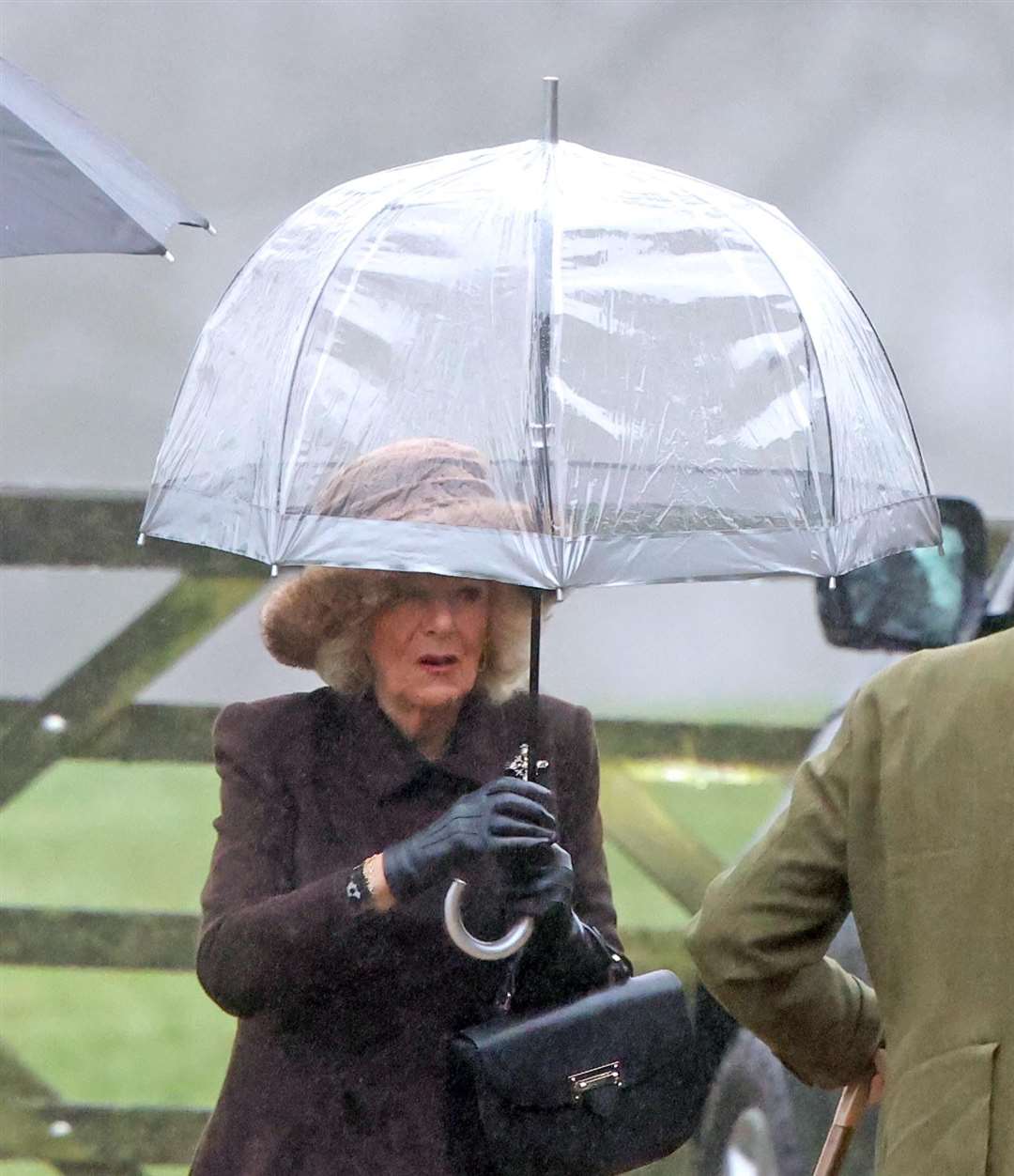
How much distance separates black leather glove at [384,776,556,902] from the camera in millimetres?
2225

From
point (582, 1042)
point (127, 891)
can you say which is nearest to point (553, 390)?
point (582, 1042)

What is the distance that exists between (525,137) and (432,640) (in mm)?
2477

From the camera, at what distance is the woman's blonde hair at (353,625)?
8.20ft

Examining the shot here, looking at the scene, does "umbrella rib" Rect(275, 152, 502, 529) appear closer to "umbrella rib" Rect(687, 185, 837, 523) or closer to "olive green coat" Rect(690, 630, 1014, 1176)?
"umbrella rib" Rect(687, 185, 837, 523)

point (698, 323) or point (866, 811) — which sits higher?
point (698, 323)

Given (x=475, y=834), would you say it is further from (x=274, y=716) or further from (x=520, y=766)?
(x=274, y=716)

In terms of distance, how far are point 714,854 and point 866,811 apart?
8.57ft

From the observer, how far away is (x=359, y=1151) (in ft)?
7.96

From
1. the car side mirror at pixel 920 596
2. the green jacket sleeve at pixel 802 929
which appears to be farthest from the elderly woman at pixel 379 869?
A: the car side mirror at pixel 920 596

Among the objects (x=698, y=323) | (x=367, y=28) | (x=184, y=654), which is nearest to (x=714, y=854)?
(x=184, y=654)

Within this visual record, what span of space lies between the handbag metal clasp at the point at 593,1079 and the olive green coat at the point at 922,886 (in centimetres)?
44

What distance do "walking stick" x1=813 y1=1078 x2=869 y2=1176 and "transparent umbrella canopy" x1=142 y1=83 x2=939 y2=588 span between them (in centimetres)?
56

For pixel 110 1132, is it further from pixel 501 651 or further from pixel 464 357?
pixel 464 357

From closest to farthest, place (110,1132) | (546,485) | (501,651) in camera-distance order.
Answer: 1. (546,485)
2. (501,651)
3. (110,1132)
